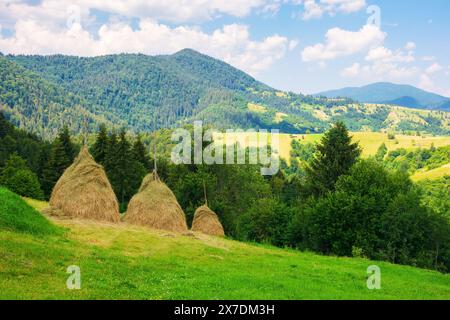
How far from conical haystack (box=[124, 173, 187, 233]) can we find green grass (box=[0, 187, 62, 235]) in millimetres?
10380

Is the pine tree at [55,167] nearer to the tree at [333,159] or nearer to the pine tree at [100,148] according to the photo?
the pine tree at [100,148]

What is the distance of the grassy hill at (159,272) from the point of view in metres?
14.8

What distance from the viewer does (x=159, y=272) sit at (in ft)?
62.5

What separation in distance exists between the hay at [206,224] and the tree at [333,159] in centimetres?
2141

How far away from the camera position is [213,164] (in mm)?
69125

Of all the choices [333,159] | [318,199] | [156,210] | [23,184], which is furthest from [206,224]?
[23,184]

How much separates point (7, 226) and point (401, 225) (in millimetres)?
38641

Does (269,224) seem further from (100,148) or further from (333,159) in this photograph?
(100,148)

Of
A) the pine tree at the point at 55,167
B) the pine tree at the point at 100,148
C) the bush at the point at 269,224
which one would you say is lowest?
the bush at the point at 269,224

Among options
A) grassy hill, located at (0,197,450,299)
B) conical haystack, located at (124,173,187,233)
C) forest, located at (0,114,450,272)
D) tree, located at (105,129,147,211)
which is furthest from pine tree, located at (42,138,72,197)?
grassy hill, located at (0,197,450,299)

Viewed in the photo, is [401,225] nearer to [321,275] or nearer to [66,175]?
[321,275]

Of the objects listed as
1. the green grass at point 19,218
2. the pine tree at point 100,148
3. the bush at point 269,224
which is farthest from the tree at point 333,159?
the green grass at point 19,218

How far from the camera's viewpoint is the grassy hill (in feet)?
48.6
